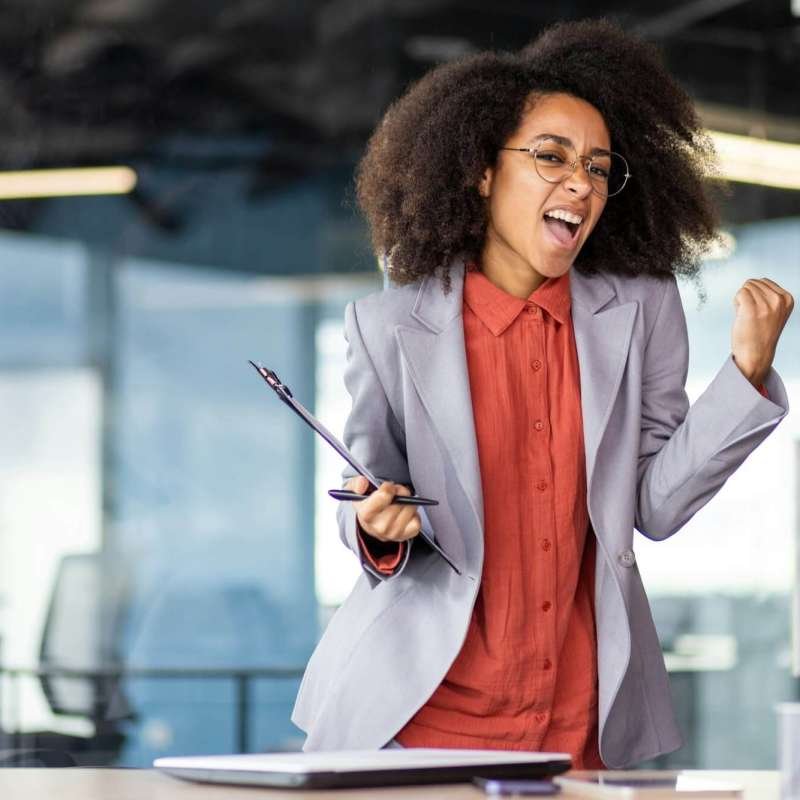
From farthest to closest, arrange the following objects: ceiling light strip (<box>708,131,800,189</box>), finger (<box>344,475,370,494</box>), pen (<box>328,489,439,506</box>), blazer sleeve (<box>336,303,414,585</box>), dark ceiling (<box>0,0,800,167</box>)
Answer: ceiling light strip (<box>708,131,800,189</box>) < dark ceiling (<box>0,0,800,167</box>) < blazer sleeve (<box>336,303,414,585</box>) < finger (<box>344,475,370,494</box>) < pen (<box>328,489,439,506</box>)

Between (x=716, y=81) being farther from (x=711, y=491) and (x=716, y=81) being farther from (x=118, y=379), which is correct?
(x=711, y=491)

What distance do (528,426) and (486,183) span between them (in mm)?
396

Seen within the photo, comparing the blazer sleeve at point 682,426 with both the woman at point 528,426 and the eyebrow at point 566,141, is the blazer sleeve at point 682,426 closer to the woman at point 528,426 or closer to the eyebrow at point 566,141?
the woman at point 528,426

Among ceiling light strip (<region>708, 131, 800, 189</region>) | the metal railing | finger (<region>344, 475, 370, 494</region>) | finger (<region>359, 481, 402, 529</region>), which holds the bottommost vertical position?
the metal railing

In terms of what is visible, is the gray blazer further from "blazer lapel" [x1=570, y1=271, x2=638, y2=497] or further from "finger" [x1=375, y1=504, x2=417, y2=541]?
"finger" [x1=375, y1=504, x2=417, y2=541]

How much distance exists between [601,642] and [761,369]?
40 centimetres

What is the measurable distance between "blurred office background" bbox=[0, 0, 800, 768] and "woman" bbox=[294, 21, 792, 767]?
2.65 metres

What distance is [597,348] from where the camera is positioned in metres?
2.02

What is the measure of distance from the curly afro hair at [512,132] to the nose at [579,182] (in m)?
0.14

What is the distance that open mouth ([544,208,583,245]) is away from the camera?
6.68ft

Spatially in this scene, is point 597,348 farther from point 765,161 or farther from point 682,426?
point 765,161

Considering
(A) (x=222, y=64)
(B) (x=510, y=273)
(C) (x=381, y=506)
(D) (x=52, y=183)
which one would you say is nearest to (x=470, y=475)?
(C) (x=381, y=506)

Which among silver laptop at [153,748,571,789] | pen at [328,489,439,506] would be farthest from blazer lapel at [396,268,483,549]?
silver laptop at [153,748,571,789]

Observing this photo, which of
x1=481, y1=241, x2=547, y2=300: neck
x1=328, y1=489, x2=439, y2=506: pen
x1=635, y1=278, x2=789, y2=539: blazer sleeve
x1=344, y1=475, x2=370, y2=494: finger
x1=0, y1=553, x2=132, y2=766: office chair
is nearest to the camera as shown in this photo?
x1=328, y1=489, x2=439, y2=506: pen
